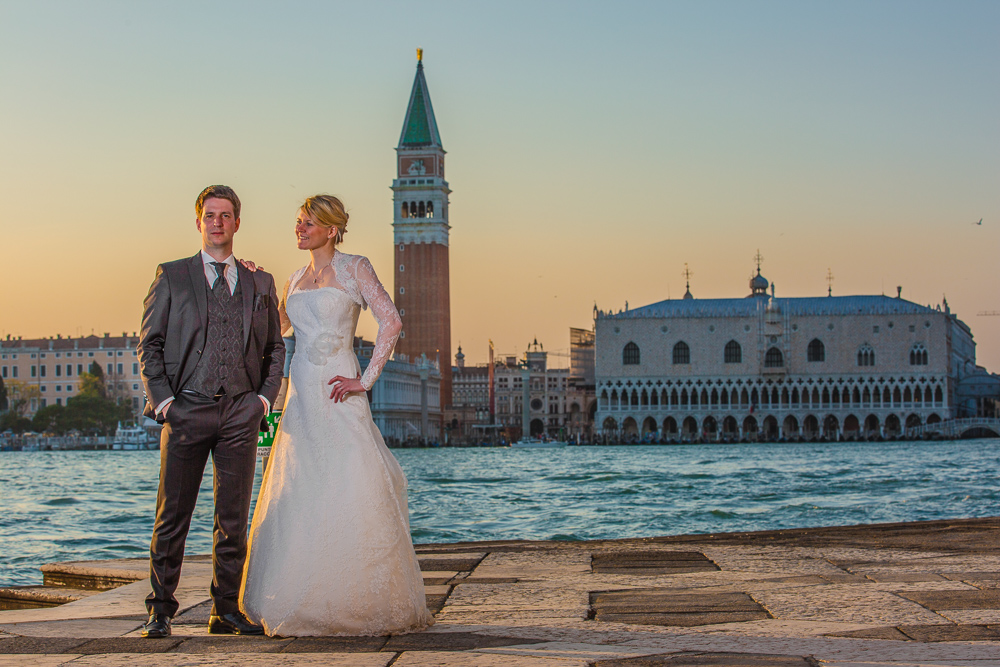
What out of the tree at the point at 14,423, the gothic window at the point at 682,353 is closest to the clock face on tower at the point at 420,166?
the gothic window at the point at 682,353

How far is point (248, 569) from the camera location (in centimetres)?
398

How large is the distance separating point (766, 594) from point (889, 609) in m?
0.57

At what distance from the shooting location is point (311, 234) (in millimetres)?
4195

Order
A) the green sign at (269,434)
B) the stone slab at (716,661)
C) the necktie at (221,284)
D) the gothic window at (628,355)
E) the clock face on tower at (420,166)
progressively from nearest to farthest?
the stone slab at (716,661), the necktie at (221,284), the green sign at (269,434), the gothic window at (628,355), the clock face on tower at (420,166)

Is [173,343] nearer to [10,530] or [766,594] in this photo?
[766,594]

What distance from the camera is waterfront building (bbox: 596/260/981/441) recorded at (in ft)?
252

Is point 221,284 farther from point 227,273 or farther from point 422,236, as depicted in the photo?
point 422,236

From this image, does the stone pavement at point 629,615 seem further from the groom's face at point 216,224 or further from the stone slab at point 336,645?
the groom's face at point 216,224

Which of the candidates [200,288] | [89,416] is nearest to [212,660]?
[200,288]

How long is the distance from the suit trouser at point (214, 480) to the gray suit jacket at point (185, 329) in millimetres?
75

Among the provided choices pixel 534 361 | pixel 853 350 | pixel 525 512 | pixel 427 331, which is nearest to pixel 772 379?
pixel 853 350

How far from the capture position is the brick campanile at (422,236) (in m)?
84.2

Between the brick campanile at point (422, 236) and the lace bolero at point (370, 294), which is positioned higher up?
the brick campanile at point (422, 236)

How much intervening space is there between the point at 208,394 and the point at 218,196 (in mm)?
667
